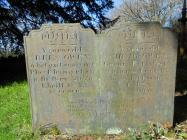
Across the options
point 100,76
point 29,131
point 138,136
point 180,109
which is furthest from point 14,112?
point 180,109

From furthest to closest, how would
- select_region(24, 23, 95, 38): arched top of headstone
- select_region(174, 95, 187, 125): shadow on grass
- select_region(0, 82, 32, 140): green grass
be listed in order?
select_region(174, 95, 187, 125): shadow on grass, select_region(0, 82, 32, 140): green grass, select_region(24, 23, 95, 38): arched top of headstone

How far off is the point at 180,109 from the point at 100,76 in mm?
2261

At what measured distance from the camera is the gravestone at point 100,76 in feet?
18.8

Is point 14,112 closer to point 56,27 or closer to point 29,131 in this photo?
point 29,131

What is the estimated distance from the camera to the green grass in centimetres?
599

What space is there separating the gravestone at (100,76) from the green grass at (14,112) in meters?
0.37

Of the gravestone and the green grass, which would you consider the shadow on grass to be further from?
the green grass

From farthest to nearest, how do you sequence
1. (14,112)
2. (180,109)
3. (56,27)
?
1. (180,109)
2. (14,112)
3. (56,27)

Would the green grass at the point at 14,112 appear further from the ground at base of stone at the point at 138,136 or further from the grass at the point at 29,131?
the ground at base of stone at the point at 138,136

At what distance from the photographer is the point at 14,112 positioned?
7.10 metres

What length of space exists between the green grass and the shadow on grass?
255cm

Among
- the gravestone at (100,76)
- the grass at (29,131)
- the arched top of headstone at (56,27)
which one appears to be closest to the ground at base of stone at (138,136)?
the grass at (29,131)

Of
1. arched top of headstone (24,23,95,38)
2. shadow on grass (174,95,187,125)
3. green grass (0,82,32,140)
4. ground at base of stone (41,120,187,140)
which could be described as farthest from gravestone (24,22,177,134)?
shadow on grass (174,95,187,125)

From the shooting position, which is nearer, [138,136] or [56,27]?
[138,136]
